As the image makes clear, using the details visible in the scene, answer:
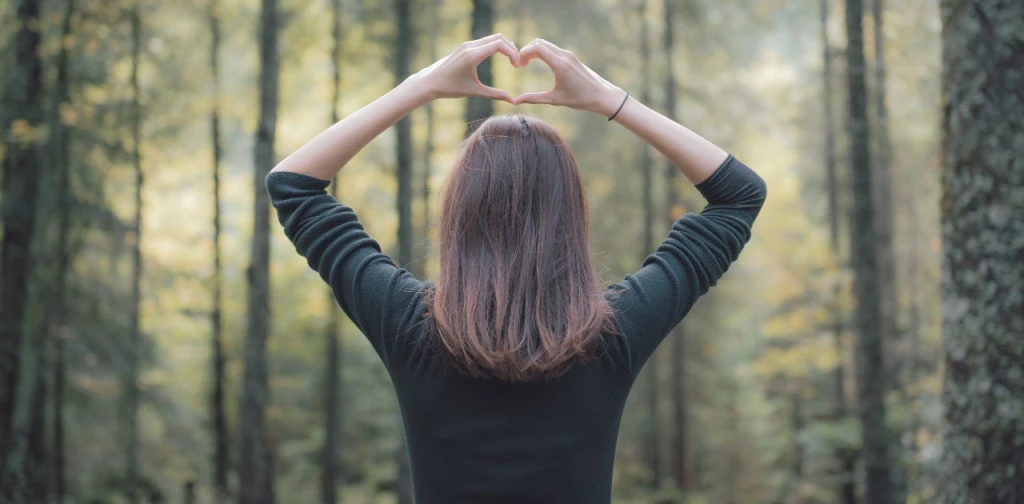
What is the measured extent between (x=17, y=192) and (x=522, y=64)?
9.76 metres

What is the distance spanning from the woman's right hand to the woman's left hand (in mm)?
65

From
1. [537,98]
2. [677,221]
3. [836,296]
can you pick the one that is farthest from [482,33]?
[836,296]

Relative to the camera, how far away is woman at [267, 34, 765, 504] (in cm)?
166

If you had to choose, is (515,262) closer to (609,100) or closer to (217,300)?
(609,100)

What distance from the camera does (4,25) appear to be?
9.52m

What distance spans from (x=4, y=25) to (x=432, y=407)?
1035 cm

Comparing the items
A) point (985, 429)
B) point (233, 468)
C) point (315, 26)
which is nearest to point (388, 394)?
point (233, 468)

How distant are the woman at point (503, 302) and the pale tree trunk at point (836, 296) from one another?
15.3 m

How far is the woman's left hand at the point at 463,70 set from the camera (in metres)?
1.94

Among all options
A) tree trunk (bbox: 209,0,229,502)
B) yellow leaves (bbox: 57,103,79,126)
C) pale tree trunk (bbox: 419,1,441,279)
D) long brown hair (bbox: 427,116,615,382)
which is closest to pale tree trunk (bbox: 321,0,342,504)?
pale tree trunk (bbox: 419,1,441,279)

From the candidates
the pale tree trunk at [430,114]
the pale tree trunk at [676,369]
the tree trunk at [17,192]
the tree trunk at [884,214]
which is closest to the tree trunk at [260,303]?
the tree trunk at [17,192]

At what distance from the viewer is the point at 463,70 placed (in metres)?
1.95

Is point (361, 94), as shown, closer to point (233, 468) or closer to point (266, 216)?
point (266, 216)

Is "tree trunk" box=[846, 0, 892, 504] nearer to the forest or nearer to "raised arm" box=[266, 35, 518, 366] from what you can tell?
the forest
